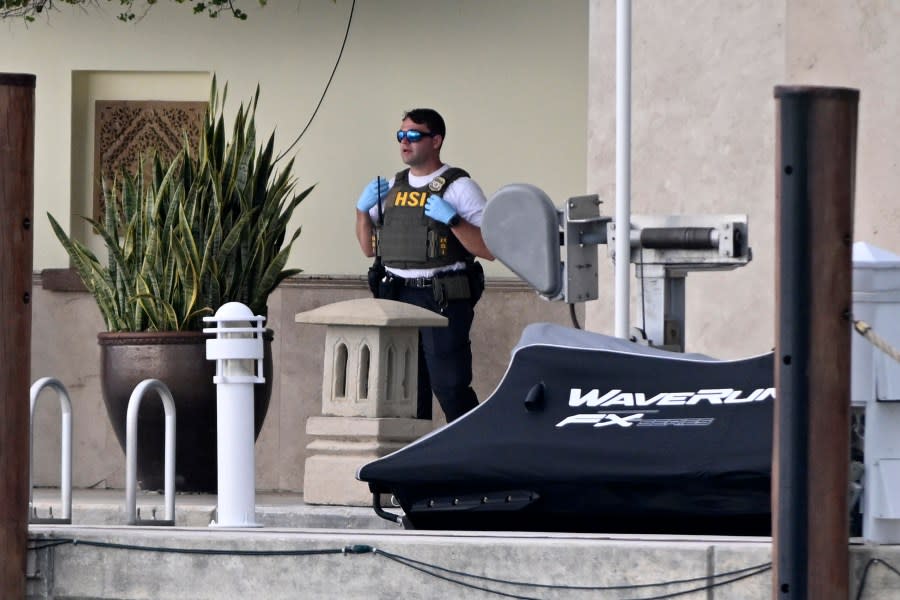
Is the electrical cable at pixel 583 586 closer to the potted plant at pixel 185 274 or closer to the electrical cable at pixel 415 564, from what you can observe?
the electrical cable at pixel 415 564

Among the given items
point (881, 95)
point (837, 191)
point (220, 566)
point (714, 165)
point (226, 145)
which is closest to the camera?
point (837, 191)

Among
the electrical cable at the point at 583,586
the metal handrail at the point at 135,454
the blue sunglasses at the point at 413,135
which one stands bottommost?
the electrical cable at the point at 583,586

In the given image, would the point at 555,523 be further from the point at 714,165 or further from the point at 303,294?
the point at 303,294

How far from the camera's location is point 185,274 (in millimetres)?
8148

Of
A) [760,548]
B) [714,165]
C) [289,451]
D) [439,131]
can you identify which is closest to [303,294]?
[289,451]

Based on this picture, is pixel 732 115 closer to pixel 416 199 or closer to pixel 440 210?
pixel 440 210

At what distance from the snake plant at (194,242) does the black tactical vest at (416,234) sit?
1.67 feet

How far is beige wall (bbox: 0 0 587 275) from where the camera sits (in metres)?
9.30

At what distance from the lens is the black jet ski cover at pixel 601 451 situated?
456 cm

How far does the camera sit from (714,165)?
7844 mm

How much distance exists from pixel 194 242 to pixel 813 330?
4.45m

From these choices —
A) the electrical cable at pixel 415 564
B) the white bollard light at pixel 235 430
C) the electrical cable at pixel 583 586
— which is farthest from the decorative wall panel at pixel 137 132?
the electrical cable at pixel 583 586

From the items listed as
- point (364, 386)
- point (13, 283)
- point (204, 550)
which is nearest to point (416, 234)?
point (364, 386)

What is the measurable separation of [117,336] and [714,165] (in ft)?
8.57
